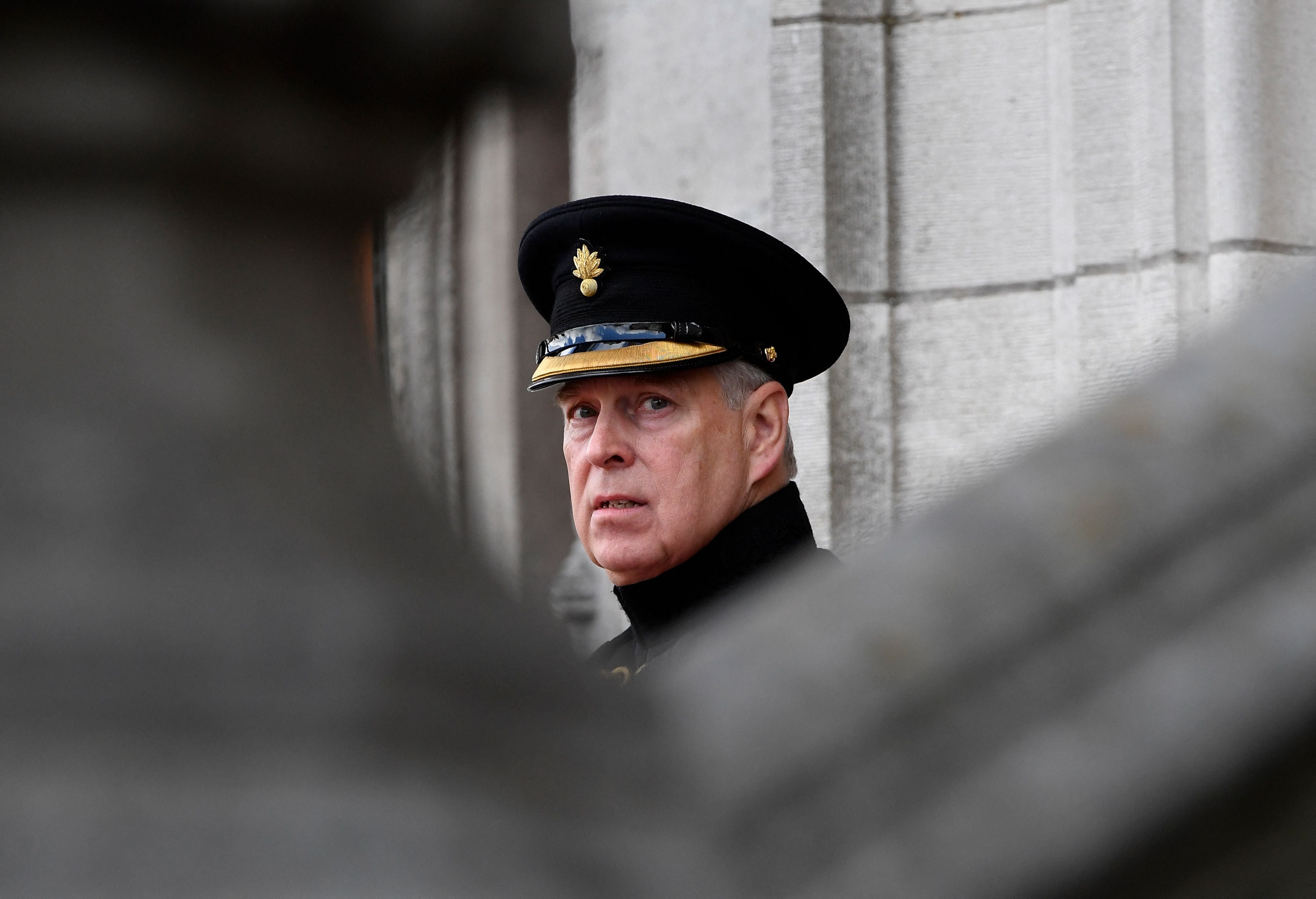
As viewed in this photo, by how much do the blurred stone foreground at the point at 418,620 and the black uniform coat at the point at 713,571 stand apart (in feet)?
5.85

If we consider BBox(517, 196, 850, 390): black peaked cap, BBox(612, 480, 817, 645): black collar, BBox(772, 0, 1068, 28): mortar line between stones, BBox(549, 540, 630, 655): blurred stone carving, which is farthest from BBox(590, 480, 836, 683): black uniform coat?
BBox(772, 0, 1068, 28): mortar line between stones

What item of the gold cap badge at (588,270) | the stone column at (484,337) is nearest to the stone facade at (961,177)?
the stone column at (484,337)

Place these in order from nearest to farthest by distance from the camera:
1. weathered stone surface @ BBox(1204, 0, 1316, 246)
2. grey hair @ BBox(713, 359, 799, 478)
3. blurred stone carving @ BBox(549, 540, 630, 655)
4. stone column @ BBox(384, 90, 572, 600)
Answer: stone column @ BBox(384, 90, 572, 600) < grey hair @ BBox(713, 359, 799, 478) < weathered stone surface @ BBox(1204, 0, 1316, 246) < blurred stone carving @ BBox(549, 540, 630, 655)

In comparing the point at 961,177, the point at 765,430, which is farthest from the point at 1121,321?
the point at 765,430

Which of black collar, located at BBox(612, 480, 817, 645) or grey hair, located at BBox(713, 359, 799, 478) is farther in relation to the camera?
grey hair, located at BBox(713, 359, 799, 478)

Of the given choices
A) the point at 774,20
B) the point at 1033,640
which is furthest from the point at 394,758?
the point at 774,20

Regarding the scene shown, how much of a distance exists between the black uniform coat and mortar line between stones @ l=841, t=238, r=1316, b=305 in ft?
5.68

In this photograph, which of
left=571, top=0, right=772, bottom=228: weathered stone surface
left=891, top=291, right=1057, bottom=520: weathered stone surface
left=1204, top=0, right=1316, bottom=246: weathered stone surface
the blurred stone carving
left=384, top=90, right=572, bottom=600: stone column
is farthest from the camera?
the blurred stone carving

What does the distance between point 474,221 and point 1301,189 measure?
3424 millimetres

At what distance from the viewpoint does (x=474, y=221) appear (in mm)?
965

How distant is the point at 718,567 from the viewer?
2.28 m

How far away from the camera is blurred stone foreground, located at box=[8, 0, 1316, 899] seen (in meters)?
0.41

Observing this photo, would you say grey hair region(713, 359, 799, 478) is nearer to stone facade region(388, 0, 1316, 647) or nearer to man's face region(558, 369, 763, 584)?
man's face region(558, 369, 763, 584)

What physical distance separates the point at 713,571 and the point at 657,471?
196 mm
